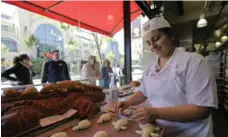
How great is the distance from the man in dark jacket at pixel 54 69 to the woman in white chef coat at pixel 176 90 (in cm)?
219

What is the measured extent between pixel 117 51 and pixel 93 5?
3.92 feet

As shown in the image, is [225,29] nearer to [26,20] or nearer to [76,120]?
[26,20]

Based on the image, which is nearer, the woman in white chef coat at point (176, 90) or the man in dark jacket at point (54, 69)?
the woman in white chef coat at point (176, 90)

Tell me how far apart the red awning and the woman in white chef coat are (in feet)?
4.94

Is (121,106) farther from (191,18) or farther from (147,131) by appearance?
(191,18)

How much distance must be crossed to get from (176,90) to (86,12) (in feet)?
6.95

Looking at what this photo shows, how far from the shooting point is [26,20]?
2.33 meters

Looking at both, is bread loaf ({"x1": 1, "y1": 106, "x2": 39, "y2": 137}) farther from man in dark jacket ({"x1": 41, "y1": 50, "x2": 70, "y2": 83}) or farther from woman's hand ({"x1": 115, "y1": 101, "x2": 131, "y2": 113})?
man in dark jacket ({"x1": 41, "y1": 50, "x2": 70, "y2": 83})

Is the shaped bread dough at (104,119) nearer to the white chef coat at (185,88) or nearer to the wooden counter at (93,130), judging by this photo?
the wooden counter at (93,130)

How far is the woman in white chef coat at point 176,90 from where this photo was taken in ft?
2.42

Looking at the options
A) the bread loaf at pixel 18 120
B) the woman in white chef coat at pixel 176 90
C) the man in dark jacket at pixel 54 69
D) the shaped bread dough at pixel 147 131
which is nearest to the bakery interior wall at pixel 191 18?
the man in dark jacket at pixel 54 69

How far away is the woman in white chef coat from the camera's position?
0.74 meters

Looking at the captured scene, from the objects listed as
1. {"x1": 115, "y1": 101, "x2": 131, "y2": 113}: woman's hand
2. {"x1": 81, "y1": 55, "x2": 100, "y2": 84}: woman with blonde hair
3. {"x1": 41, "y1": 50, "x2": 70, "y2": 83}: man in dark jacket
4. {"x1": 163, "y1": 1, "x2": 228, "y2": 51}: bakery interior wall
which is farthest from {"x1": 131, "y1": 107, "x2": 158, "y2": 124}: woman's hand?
{"x1": 163, "y1": 1, "x2": 228, "y2": 51}: bakery interior wall

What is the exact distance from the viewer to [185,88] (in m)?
0.81
